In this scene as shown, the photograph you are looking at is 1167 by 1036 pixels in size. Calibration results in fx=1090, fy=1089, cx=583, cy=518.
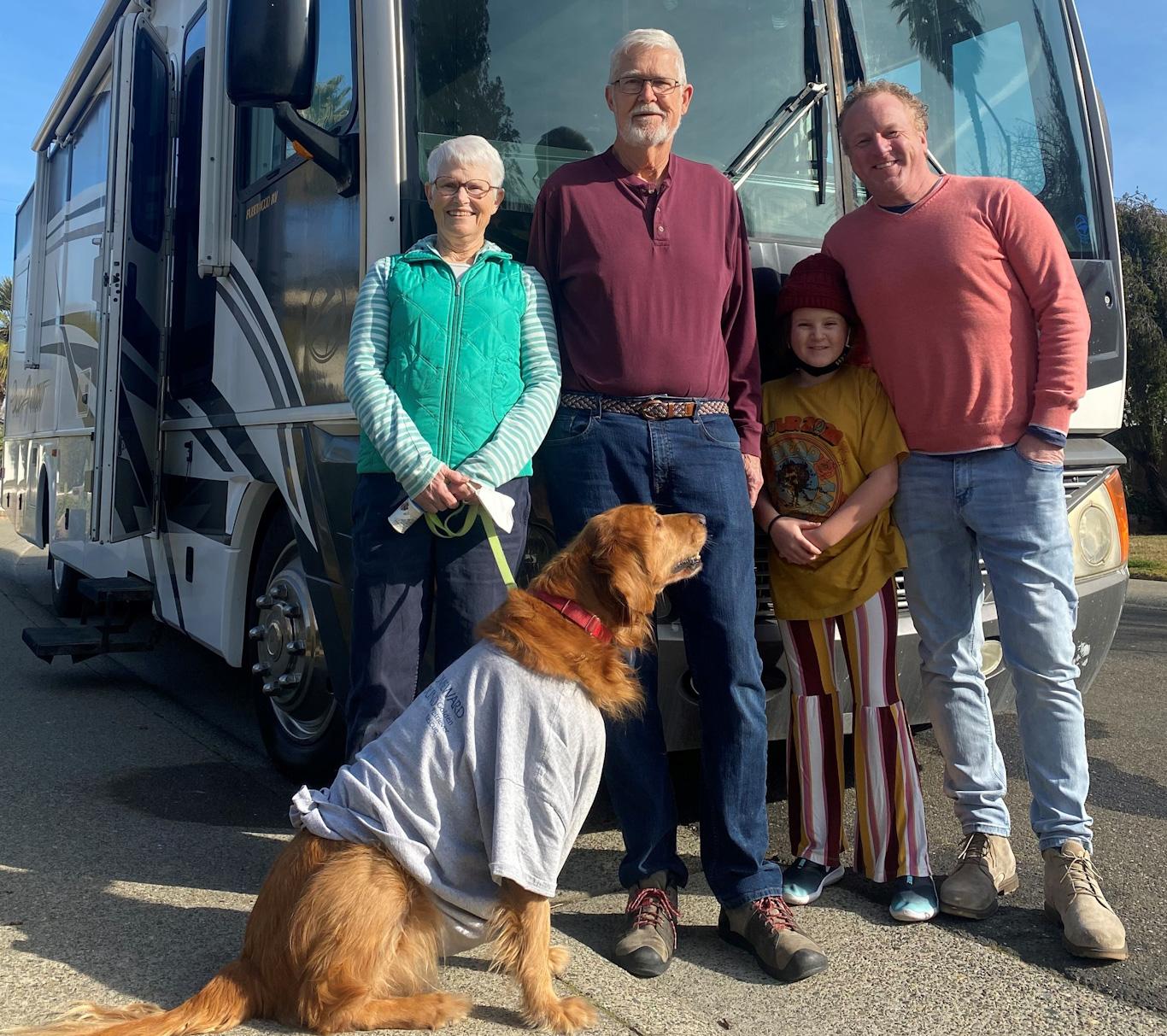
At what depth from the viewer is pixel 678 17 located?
12.0 ft

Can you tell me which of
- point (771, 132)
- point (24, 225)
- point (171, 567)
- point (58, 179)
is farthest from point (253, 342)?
point (24, 225)

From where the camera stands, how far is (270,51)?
3221mm

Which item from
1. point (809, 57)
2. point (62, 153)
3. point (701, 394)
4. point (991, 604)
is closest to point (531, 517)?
point (701, 394)

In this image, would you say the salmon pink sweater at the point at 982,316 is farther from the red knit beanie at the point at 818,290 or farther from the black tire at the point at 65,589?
the black tire at the point at 65,589

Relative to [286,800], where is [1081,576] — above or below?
above

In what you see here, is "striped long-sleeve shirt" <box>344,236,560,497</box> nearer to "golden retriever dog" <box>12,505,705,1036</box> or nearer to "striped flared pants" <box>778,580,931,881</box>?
"golden retriever dog" <box>12,505,705,1036</box>

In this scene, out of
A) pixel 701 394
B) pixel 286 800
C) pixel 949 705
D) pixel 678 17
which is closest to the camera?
pixel 701 394

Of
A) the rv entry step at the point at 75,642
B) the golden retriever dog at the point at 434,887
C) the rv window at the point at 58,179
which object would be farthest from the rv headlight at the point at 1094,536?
the rv window at the point at 58,179

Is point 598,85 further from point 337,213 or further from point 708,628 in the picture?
point 708,628

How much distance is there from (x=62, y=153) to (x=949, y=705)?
715 cm

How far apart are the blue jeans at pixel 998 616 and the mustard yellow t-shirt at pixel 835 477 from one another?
99mm

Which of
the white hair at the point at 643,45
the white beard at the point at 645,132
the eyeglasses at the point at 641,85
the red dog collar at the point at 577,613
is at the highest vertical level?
the white hair at the point at 643,45

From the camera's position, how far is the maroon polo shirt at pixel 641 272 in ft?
9.62

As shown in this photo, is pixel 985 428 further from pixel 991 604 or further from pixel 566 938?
pixel 566 938
